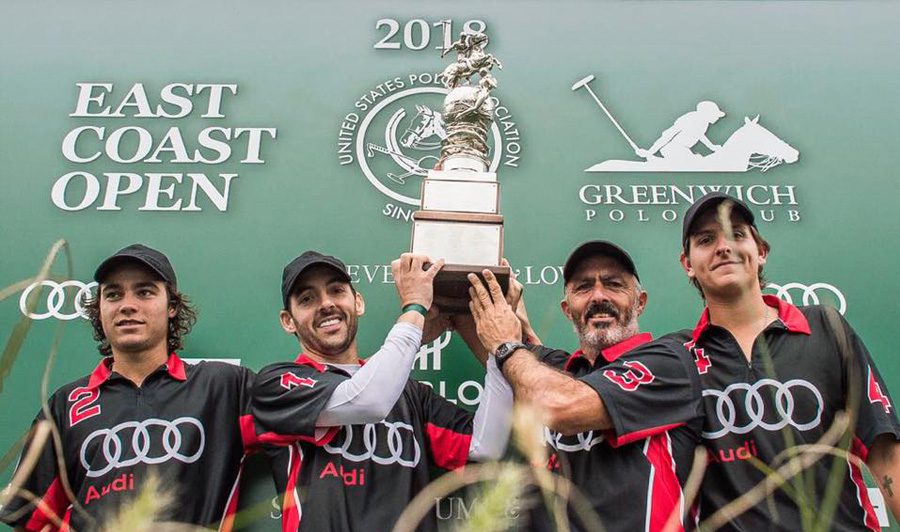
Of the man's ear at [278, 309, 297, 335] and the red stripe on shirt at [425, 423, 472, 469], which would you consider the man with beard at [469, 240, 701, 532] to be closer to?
the red stripe on shirt at [425, 423, 472, 469]

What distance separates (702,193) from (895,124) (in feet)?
3.13

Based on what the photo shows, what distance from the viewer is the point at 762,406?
196 cm

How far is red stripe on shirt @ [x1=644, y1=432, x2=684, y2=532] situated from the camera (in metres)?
1.83

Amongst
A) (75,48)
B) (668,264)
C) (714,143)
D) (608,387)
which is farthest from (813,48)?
(75,48)

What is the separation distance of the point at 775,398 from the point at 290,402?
1292mm

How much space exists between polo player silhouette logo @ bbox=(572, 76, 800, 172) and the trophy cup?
2.56 ft

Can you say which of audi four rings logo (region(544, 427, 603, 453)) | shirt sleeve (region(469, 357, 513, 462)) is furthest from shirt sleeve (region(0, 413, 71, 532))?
audi four rings logo (region(544, 427, 603, 453))

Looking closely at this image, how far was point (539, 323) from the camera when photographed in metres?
2.82

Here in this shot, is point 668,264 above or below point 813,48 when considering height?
below

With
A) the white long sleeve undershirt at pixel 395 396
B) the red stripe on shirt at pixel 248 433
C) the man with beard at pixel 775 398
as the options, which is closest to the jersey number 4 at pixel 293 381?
the white long sleeve undershirt at pixel 395 396

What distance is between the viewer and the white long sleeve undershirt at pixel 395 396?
2078 millimetres

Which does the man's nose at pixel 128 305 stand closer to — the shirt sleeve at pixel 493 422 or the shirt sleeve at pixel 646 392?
the shirt sleeve at pixel 493 422

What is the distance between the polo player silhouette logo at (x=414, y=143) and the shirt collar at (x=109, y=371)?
3.77ft

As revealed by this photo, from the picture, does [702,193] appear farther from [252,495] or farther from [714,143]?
[252,495]
